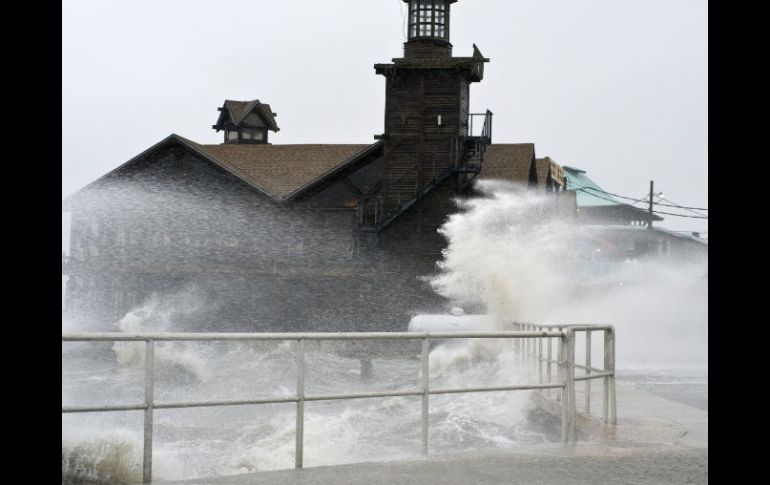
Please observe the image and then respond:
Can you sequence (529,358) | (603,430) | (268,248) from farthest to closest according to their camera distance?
(268,248) → (529,358) → (603,430)

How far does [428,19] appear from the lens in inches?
1331

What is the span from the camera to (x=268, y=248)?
34062 millimetres

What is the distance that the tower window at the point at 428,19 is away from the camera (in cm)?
3359

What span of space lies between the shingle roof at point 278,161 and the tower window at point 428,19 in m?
4.93

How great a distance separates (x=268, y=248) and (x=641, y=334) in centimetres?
1556

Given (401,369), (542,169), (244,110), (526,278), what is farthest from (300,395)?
(244,110)

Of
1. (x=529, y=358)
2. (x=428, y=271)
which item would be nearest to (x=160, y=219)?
(x=428, y=271)

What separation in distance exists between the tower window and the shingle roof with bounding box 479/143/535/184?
5.39m

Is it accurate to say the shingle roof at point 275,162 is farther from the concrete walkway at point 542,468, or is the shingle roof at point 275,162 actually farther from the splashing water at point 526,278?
the concrete walkway at point 542,468

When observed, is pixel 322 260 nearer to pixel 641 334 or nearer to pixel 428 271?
pixel 428 271

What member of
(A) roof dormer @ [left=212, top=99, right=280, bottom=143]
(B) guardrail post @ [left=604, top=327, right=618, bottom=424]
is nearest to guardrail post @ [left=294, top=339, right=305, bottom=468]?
(B) guardrail post @ [left=604, top=327, right=618, bottom=424]

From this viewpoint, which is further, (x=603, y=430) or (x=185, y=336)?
(x=603, y=430)

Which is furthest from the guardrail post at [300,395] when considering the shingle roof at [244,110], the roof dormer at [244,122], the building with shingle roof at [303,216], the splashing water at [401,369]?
the shingle roof at [244,110]

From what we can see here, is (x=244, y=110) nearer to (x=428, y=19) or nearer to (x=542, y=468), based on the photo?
(x=428, y=19)
